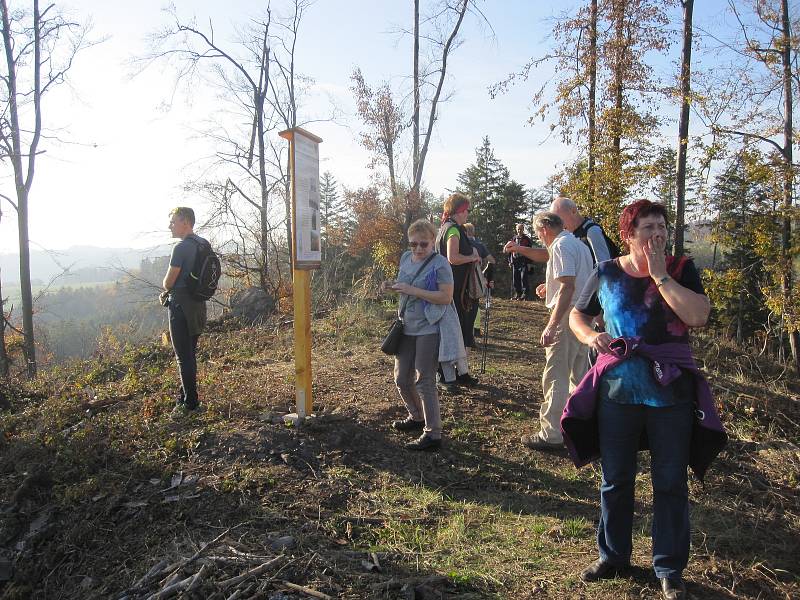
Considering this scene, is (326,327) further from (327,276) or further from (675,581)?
(675,581)

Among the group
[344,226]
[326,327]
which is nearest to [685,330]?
[326,327]

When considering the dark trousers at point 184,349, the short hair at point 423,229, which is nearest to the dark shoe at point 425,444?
the short hair at point 423,229

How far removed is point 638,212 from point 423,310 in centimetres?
212

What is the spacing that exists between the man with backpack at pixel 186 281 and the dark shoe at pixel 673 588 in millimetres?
4270

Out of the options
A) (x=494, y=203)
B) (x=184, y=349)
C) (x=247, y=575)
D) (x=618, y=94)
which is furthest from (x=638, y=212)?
(x=494, y=203)

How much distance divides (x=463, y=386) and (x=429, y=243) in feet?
8.27

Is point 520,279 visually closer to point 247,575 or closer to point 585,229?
point 585,229

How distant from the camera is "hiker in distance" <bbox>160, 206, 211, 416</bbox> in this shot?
5094 millimetres

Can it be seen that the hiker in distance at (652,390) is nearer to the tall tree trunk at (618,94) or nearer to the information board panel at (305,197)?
the information board panel at (305,197)

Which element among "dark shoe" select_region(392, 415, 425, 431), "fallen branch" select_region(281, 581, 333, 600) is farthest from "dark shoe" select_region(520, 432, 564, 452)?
"fallen branch" select_region(281, 581, 333, 600)

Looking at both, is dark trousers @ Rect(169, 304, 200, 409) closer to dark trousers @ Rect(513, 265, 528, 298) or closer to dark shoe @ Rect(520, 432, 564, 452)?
dark shoe @ Rect(520, 432, 564, 452)

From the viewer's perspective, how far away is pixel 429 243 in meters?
4.30

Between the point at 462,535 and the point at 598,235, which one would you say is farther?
the point at 598,235

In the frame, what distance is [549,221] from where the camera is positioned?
4160mm
